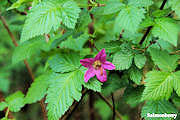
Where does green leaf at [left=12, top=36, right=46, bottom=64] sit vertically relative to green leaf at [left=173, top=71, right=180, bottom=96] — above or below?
below

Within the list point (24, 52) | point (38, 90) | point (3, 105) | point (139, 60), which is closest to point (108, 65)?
point (139, 60)

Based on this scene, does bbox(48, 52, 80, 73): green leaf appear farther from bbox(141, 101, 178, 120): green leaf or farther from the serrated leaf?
bbox(141, 101, 178, 120): green leaf

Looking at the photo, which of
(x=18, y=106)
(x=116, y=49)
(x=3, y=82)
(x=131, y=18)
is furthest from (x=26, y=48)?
(x=3, y=82)

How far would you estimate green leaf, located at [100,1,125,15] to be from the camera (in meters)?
0.94

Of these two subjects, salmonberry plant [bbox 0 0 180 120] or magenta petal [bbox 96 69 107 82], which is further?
magenta petal [bbox 96 69 107 82]

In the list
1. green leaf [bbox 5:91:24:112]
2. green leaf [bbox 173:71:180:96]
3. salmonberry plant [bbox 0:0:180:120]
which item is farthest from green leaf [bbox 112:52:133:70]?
green leaf [bbox 5:91:24:112]

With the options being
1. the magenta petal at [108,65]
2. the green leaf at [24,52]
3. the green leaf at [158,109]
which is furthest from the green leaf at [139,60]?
the green leaf at [24,52]

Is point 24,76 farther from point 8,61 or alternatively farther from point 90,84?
point 90,84

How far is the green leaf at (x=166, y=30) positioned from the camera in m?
0.83

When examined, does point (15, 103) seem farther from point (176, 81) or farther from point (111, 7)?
point (176, 81)

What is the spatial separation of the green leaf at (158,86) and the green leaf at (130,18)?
238 millimetres

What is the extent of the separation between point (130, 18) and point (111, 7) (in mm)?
131

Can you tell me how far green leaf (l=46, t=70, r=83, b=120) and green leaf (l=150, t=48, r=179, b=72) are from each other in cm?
38

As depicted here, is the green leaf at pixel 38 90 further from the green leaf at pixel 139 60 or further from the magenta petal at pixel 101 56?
the green leaf at pixel 139 60
